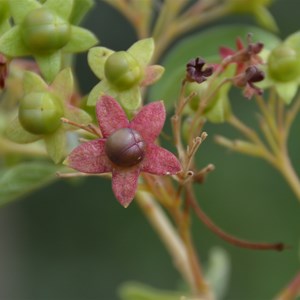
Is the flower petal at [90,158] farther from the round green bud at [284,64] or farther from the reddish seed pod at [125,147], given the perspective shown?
the round green bud at [284,64]

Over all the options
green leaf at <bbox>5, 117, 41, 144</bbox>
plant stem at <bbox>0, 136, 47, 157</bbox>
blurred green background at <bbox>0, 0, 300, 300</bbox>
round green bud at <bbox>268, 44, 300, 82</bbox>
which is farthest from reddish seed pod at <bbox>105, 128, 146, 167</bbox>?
blurred green background at <bbox>0, 0, 300, 300</bbox>

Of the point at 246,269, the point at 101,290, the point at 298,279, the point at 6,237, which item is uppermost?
the point at 298,279

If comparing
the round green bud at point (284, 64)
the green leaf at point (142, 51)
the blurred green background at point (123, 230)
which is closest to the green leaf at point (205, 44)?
the round green bud at point (284, 64)

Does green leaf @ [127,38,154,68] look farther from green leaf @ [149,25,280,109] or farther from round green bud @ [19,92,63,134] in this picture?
green leaf @ [149,25,280,109]

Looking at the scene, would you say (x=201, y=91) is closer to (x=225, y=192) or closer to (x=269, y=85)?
(x=269, y=85)

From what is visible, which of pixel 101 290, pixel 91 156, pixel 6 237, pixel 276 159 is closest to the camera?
pixel 91 156

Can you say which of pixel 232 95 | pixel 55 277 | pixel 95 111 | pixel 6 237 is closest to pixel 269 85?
pixel 95 111

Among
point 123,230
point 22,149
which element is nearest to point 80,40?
point 22,149
